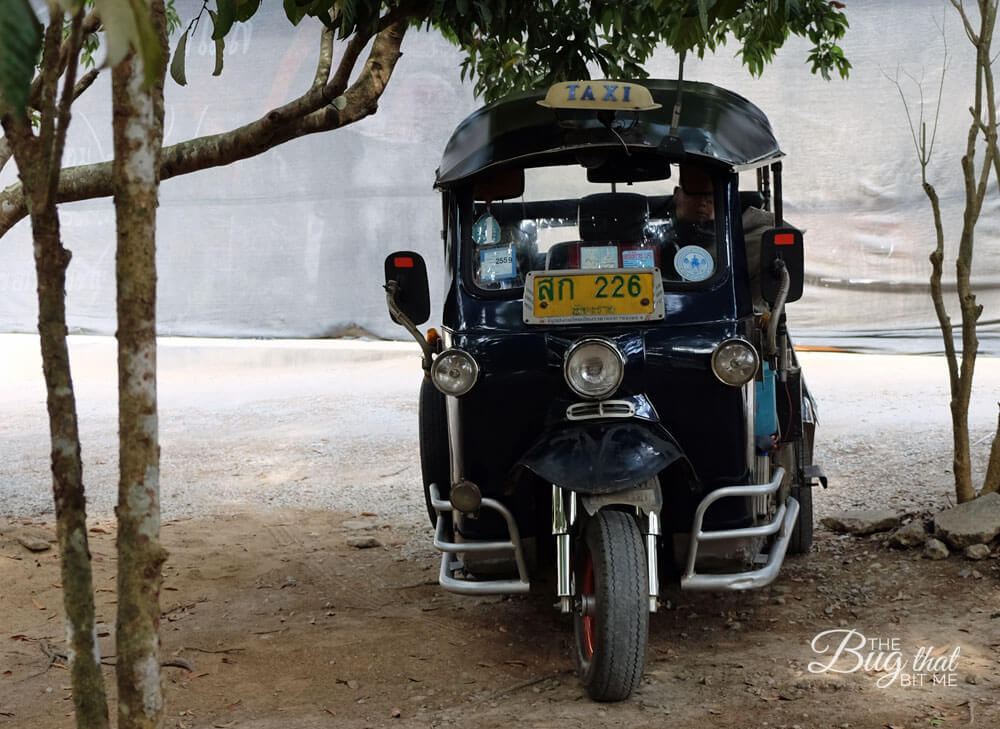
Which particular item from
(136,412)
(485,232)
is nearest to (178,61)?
(485,232)

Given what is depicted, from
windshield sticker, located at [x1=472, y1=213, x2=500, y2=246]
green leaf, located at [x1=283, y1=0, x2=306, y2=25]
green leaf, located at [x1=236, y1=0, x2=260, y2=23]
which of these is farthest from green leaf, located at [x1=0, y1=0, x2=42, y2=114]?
windshield sticker, located at [x1=472, y1=213, x2=500, y2=246]

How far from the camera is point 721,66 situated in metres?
12.0

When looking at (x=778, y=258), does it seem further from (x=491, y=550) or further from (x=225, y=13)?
(x=225, y=13)

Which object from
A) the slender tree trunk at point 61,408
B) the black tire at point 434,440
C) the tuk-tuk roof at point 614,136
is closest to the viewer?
the slender tree trunk at point 61,408

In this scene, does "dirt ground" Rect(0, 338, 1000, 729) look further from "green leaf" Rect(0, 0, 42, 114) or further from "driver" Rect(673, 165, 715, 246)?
"green leaf" Rect(0, 0, 42, 114)

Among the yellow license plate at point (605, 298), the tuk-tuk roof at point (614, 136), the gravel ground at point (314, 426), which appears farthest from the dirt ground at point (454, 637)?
the tuk-tuk roof at point (614, 136)

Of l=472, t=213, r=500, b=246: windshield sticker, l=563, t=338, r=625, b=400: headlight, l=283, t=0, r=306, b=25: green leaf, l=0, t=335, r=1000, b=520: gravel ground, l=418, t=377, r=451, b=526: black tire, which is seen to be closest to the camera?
l=283, t=0, r=306, b=25: green leaf

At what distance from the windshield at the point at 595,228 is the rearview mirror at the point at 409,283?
21cm

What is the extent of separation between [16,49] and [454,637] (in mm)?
3326

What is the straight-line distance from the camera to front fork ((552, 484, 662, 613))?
361 cm

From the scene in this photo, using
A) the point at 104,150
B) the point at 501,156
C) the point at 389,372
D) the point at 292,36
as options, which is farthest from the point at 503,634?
the point at 104,150

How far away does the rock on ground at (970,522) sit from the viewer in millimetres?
4691

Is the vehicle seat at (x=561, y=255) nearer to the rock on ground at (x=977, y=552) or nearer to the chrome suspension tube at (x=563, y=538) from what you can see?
the chrome suspension tube at (x=563, y=538)

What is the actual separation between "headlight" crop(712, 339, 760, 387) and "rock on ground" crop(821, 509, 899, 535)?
185cm
